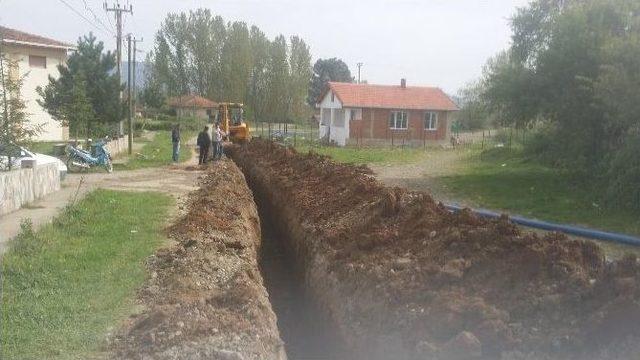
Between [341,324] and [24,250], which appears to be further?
[24,250]

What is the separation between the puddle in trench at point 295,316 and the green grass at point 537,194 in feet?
20.9

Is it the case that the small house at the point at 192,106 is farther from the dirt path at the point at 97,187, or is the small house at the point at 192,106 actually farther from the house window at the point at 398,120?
the dirt path at the point at 97,187

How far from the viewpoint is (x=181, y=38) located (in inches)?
2798

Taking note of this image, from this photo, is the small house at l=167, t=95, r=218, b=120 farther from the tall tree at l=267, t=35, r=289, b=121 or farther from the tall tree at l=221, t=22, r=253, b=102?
the tall tree at l=267, t=35, r=289, b=121

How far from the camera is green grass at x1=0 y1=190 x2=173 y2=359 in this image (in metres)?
5.99

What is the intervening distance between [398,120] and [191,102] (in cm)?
2865

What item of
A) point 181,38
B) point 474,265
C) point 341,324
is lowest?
point 341,324

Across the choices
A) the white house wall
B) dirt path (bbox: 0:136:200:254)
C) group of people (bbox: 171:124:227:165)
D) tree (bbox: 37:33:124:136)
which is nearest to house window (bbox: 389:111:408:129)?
tree (bbox: 37:33:124:136)

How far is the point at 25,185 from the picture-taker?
14.0 m

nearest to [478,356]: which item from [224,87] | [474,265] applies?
[474,265]

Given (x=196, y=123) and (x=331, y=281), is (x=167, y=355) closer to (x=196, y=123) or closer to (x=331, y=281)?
(x=331, y=281)

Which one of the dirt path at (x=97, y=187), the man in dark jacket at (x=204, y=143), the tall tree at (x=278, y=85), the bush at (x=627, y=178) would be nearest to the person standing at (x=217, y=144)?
the man in dark jacket at (x=204, y=143)

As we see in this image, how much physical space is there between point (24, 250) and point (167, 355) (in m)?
4.40

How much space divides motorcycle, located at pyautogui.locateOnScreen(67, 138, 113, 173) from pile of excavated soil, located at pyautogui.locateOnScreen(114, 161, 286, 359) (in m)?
12.0
